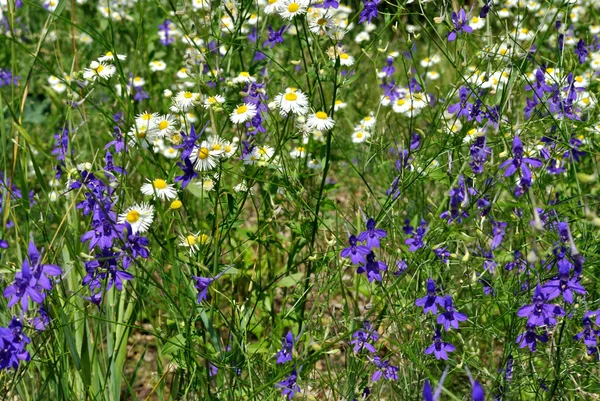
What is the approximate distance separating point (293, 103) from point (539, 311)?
813mm

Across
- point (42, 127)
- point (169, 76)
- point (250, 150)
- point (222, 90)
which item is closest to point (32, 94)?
point (42, 127)

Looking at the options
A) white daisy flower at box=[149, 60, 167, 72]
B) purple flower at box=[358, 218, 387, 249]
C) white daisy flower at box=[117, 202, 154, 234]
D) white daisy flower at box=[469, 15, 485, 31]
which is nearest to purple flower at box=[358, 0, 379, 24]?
purple flower at box=[358, 218, 387, 249]

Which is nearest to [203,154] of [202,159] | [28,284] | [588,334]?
[202,159]

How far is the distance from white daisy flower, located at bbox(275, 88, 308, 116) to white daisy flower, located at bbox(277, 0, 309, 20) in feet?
0.65

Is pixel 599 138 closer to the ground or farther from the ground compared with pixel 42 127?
closer to the ground

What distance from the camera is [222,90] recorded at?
229cm

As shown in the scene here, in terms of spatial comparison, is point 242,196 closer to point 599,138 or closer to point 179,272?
point 179,272

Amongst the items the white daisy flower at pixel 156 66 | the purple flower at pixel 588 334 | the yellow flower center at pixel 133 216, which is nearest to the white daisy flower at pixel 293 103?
the yellow flower center at pixel 133 216

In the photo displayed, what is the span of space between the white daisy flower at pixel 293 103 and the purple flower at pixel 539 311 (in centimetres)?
75

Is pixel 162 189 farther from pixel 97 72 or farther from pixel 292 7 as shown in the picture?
pixel 292 7

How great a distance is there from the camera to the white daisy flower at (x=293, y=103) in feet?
6.41

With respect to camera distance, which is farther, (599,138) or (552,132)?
(599,138)

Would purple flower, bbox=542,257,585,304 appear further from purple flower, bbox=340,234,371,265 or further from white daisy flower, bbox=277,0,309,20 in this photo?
white daisy flower, bbox=277,0,309,20

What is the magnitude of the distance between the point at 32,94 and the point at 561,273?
13.8ft
